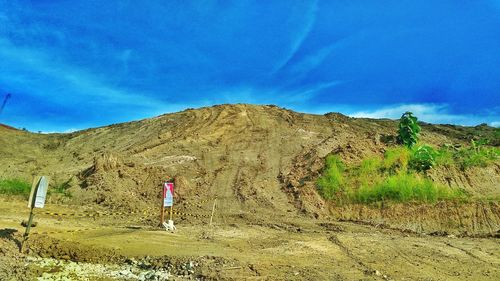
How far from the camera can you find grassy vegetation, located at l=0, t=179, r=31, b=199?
22.6 meters

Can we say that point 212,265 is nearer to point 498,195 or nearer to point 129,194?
point 129,194

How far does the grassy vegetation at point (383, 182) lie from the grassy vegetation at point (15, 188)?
43.5 ft

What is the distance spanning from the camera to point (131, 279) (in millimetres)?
10406

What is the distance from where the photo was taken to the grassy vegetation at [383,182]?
20.0m

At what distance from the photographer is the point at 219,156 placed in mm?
26297

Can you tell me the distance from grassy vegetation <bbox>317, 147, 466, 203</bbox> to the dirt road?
2.81 metres

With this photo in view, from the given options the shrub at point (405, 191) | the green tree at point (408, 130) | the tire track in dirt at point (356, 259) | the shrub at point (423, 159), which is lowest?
the tire track in dirt at point (356, 259)

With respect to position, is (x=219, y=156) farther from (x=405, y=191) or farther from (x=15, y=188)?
(x=405, y=191)

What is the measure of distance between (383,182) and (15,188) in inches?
649

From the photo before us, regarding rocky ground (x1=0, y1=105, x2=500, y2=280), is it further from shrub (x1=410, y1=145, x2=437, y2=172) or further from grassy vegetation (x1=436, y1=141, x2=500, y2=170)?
shrub (x1=410, y1=145, x2=437, y2=172)

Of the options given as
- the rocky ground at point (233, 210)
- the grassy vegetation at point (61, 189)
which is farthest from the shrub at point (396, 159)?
the grassy vegetation at point (61, 189)

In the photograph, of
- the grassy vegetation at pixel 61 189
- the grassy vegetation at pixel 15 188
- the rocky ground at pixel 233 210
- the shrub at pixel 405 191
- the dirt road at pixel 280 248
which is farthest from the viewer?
the grassy vegetation at pixel 15 188

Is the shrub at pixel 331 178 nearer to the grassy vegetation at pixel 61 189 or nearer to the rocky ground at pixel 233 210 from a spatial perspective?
the rocky ground at pixel 233 210

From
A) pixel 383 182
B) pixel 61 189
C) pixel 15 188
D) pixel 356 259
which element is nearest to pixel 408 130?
pixel 383 182
